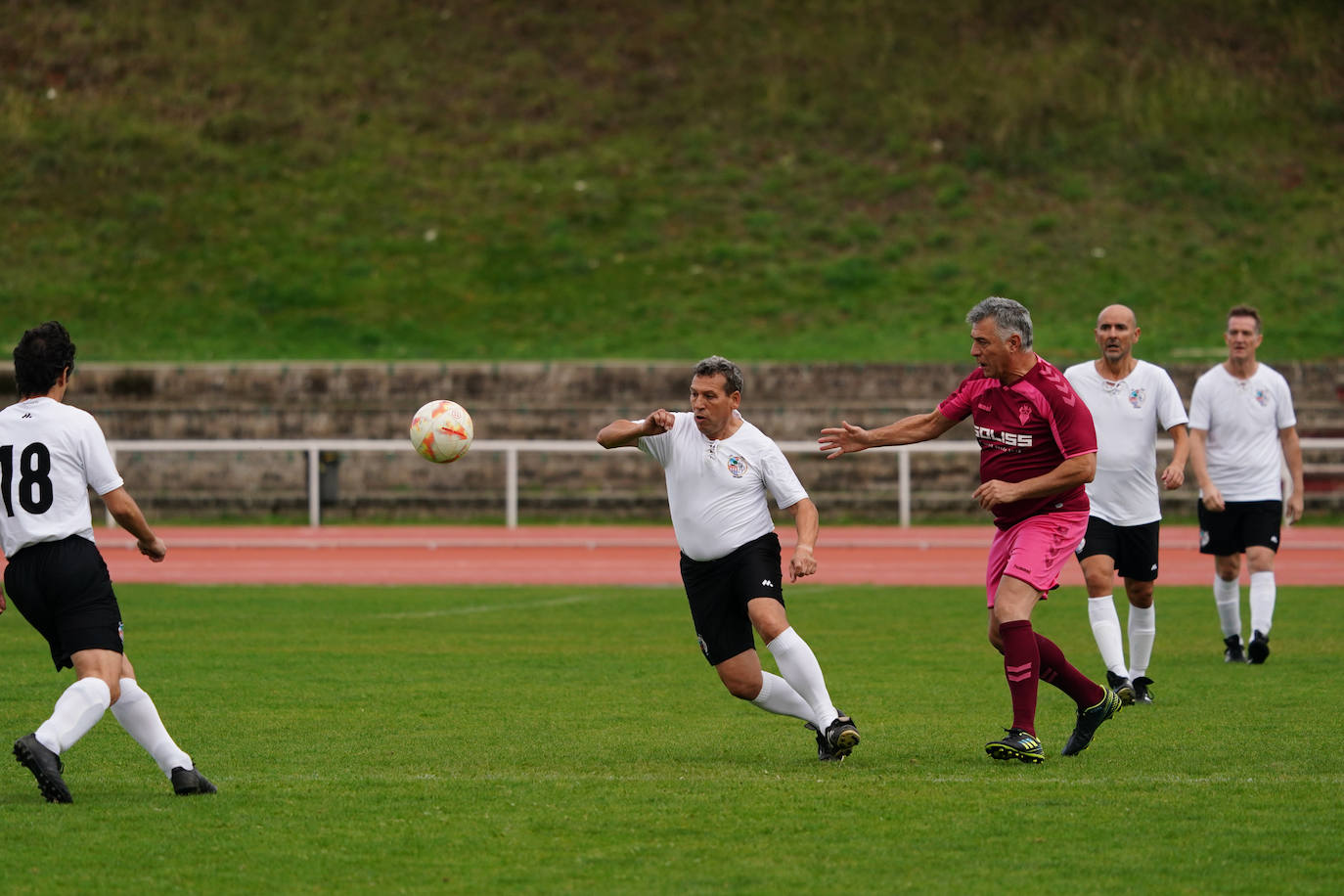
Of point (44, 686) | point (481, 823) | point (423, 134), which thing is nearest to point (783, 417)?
point (423, 134)

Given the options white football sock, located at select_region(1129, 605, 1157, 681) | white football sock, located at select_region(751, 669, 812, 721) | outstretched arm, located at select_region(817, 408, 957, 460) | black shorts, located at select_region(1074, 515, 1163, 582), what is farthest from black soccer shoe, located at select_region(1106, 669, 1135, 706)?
white football sock, located at select_region(751, 669, 812, 721)

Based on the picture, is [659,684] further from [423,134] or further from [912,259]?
[423,134]

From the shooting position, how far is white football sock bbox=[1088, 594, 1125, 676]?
9.62m

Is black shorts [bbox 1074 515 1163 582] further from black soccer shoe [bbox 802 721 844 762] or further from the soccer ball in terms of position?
the soccer ball

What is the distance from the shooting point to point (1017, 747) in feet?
24.7

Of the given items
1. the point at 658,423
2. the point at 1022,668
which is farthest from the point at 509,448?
the point at 1022,668

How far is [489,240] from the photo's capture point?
3494 centimetres

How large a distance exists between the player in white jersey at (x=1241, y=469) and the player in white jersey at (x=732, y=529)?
181 inches

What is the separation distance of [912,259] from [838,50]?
808 centimetres

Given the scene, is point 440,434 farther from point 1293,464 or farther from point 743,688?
point 1293,464

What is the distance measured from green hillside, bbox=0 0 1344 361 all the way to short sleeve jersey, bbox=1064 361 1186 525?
19514 mm

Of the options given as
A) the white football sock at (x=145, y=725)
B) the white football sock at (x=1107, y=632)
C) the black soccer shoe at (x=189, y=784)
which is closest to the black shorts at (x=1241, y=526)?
the white football sock at (x=1107, y=632)

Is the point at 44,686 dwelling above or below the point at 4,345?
below

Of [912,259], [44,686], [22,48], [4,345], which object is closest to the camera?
[44,686]
